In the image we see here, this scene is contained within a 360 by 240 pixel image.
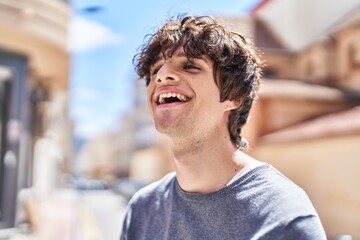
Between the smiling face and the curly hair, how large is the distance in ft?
0.09

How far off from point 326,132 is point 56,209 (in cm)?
1071

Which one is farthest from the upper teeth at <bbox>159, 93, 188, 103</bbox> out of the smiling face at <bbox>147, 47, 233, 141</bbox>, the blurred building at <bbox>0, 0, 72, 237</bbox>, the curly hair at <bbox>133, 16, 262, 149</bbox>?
the blurred building at <bbox>0, 0, 72, 237</bbox>

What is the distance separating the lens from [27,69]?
33.4ft

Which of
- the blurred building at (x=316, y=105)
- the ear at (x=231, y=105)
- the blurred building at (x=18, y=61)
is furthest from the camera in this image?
the blurred building at (x=316, y=105)

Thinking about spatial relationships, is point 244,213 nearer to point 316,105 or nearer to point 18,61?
point 18,61

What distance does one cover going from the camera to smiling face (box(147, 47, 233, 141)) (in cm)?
160

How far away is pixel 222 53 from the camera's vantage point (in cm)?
166

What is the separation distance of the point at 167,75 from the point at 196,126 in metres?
0.20

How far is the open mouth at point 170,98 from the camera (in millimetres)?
1614

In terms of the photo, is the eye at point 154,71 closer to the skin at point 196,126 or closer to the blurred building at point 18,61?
the skin at point 196,126

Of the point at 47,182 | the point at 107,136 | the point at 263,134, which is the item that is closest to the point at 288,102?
the point at 263,134

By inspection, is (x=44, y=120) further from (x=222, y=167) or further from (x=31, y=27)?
(x=222, y=167)

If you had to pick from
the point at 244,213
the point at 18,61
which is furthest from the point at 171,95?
the point at 18,61

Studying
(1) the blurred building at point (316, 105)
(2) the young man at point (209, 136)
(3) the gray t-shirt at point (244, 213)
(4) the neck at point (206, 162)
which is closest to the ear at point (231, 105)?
(2) the young man at point (209, 136)
